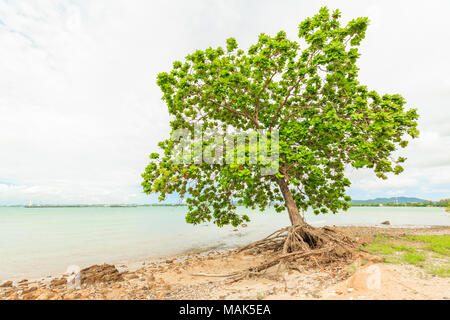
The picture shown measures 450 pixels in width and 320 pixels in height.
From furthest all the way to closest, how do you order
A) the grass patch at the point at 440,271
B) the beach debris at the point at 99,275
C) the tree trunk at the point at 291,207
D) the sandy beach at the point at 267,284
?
the tree trunk at the point at 291,207 < the beach debris at the point at 99,275 < the grass patch at the point at 440,271 < the sandy beach at the point at 267,284

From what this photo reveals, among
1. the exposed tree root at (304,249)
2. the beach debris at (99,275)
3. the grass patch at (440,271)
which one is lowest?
the beach debris at (99,275)

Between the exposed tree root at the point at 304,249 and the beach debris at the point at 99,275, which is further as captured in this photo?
the beach debris at the point at 99,275

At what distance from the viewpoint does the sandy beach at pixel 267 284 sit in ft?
15.6

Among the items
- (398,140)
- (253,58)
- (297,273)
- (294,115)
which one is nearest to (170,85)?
(253,58)

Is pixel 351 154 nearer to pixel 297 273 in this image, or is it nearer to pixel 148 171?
pixel 297 273

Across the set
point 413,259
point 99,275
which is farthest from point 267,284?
point 99,275

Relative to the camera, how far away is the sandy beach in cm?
476

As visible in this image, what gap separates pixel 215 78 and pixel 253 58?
2103 mm

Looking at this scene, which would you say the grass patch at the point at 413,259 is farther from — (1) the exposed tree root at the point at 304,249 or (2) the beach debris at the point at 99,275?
(2) the beach debris at the point at 99,275

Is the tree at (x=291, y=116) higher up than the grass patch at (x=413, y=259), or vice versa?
the tree at (x=291, y=116)

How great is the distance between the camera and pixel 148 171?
891cm

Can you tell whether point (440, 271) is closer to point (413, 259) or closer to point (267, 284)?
point (413, 259)

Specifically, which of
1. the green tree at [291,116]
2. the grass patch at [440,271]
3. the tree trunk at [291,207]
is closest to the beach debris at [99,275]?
the green tree at [291,116]

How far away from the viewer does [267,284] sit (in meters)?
6.62
